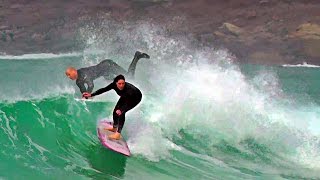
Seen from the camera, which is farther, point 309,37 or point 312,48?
point 309,37

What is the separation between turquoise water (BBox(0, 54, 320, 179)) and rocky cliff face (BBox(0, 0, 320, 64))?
1178 cm

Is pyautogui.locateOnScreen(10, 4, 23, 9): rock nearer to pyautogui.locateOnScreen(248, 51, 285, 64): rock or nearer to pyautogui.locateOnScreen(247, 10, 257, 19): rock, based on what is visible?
pyautogui.locateOnScreen(247, 10, 257, 19): rock

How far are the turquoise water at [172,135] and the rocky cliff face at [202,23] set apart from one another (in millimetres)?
11784

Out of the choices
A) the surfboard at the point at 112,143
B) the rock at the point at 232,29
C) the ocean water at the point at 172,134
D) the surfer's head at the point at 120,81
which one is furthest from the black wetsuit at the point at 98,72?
the rock at the point at 232,29

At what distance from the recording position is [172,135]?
952 centimetres

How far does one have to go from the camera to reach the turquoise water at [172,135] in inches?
317

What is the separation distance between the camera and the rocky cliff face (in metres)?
24.7

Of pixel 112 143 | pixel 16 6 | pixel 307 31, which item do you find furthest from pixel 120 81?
pixel 16 6

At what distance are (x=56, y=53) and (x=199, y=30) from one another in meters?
7.48

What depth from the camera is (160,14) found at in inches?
1030

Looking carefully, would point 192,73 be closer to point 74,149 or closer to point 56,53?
point 74,149

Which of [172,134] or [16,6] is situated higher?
[16,6]

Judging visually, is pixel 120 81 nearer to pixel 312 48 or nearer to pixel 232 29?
pixel 312 48

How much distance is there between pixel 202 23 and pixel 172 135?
17591mm
